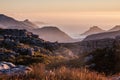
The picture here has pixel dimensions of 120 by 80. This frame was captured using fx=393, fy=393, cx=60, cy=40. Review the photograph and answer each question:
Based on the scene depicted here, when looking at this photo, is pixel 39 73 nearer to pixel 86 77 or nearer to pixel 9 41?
pixel 86 77

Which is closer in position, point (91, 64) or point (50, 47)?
point (91, 64)

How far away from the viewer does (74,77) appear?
18.3m

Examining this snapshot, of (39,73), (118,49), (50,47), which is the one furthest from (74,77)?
(50,47)

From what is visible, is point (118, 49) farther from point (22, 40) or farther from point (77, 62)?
point (22, 40)

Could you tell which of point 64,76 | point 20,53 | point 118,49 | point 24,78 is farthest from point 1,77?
point 20,53

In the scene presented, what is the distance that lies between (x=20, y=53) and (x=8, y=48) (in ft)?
21.3

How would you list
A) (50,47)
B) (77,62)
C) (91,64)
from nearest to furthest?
(91,64) → (77,62) → (50,47)

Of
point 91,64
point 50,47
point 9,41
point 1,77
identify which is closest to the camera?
point 1,77

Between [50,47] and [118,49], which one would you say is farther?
[50,47]

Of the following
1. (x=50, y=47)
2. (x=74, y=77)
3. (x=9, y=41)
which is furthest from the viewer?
(x=50, y=47)

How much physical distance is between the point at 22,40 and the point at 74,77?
3958 inches

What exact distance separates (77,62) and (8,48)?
2142 inches

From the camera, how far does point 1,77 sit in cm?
1714

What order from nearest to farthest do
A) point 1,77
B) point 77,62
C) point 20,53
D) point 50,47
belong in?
point 1,77 → point 77,62 → point 20,53 → point 50,47
